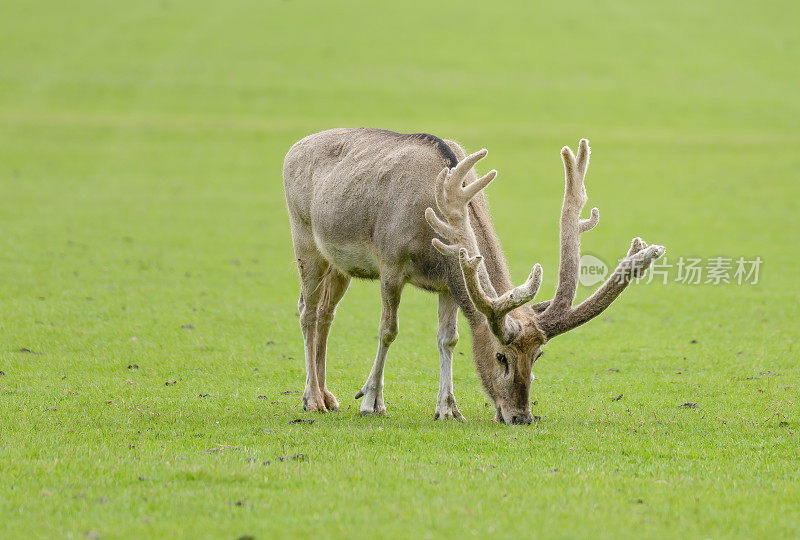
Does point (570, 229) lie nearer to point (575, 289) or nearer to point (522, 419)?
point (575, 289)

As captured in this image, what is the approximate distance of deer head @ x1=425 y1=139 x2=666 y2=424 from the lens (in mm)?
9148

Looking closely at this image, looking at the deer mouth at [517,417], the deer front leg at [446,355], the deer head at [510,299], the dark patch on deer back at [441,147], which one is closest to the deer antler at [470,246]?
the deer head at [510,299]

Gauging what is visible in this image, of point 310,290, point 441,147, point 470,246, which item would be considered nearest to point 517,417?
point 470,246

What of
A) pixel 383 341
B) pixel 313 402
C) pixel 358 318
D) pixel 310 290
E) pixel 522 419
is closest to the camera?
A: pixel 522 419

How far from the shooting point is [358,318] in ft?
55.2

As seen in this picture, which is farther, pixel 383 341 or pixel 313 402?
pixel 313 402

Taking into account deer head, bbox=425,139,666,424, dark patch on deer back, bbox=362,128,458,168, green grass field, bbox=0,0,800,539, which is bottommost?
green grass field, bbox=0,0,800,539

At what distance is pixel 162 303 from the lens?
16.9 meters

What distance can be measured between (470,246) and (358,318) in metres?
7.43

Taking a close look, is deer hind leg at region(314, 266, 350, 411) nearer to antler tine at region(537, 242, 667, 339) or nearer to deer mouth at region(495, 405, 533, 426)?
deer mouth at region(495, 405, 533, 426)

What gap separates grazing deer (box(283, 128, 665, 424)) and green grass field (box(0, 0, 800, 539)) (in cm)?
64

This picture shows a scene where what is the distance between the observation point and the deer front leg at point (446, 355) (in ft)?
33.6

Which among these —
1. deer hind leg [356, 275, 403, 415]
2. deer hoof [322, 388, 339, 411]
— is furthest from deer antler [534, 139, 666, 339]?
deer hoof [322, 388, 339, 411]

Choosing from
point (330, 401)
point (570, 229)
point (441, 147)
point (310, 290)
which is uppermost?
point (441, 147)
